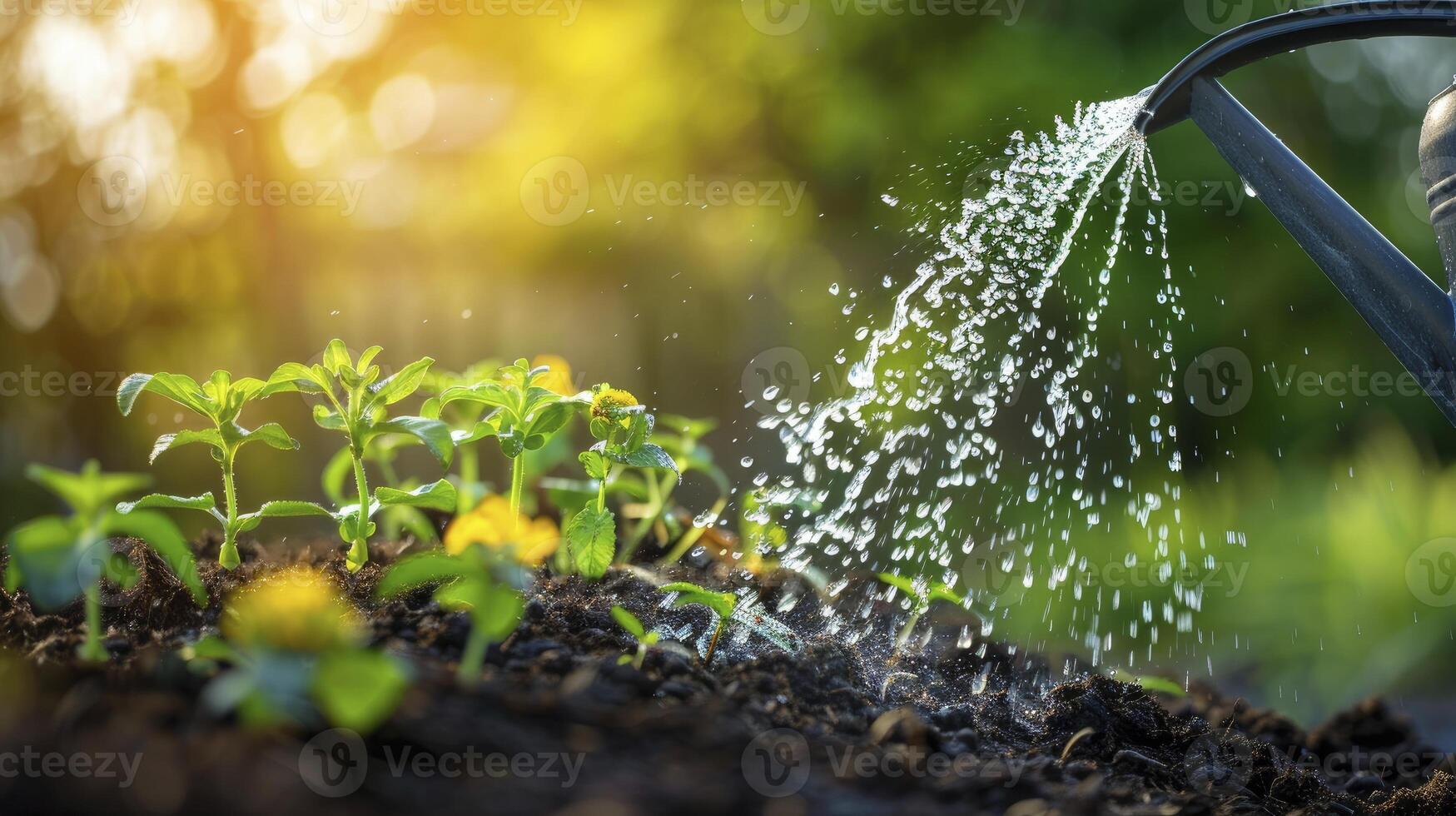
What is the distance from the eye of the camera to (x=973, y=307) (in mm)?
3781

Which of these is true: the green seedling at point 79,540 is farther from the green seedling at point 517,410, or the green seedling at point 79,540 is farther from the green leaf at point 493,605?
the green seedling at point 517,410

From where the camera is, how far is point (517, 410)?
A: 1457mm

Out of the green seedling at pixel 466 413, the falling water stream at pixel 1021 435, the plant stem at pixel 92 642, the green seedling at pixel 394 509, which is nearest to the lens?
A: the plant stem at pixel 92 642

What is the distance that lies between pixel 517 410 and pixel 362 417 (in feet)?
0.75

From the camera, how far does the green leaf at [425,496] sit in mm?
1370

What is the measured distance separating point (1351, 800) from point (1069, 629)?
2068mm

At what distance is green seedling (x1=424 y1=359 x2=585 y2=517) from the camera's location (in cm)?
141

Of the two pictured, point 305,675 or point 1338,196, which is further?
point 1338,196

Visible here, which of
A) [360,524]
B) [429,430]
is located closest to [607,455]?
[429,430]

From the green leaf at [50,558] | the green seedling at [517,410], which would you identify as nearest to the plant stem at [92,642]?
the green leaf at [50,558]

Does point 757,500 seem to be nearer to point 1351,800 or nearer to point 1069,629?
point 1351,800

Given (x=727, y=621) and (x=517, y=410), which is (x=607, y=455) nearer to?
(x=517, y=410)

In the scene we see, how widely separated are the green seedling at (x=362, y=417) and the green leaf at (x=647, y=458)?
269 millimetres

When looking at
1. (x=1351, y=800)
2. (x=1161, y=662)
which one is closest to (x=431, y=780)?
(x=1351, y=800)
